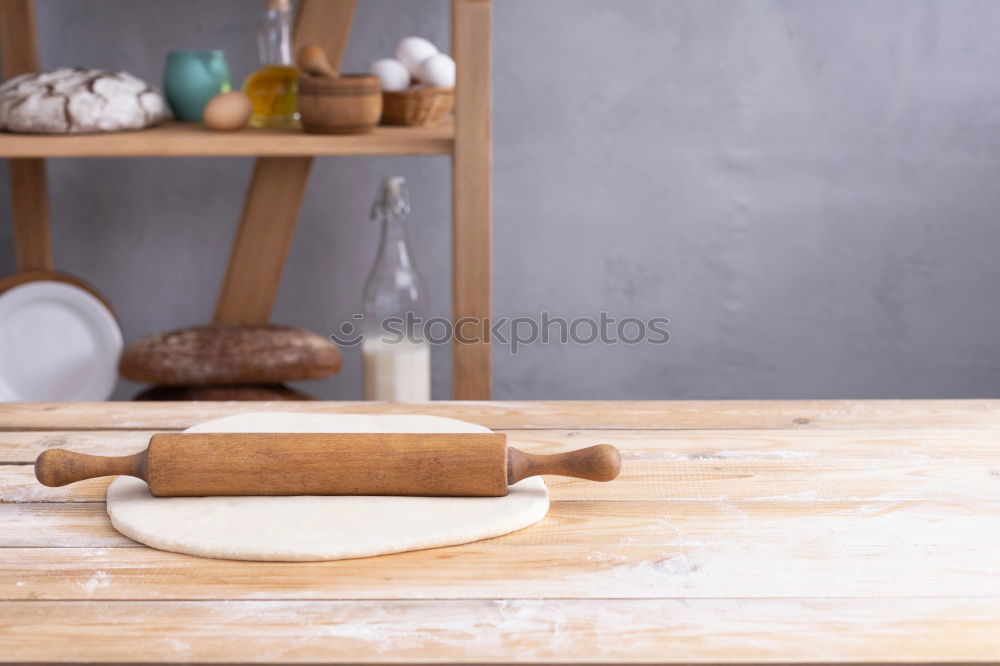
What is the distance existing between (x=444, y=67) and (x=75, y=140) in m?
0.62

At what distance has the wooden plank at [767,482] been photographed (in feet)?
2.74

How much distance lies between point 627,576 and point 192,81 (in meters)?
1.46

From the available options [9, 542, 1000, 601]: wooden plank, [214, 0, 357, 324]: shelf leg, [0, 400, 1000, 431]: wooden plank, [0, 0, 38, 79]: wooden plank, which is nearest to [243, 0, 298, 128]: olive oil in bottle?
[214, 0, 357, 324]: shelf leg

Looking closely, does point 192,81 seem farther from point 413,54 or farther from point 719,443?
point 719,443

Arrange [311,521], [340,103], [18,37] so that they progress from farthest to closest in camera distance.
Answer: [18,37] → [340,103] → [311,521]

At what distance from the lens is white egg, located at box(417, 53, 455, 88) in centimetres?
181

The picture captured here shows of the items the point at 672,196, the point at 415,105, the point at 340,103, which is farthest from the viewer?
the point at 672,196

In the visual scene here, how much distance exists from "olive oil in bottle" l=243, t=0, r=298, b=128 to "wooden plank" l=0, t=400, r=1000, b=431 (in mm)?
904

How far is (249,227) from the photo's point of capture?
2.05 m

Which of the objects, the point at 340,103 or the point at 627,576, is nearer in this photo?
the point at 627,576

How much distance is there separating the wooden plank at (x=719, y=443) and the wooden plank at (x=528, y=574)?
7.6 inches

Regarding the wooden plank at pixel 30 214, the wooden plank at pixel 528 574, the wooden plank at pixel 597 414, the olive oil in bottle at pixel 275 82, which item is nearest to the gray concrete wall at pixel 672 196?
the wooden plank at pixel 30 214

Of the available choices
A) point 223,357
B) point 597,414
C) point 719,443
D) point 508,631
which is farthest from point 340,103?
point 508,631

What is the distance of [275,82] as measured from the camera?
186 centimetres
